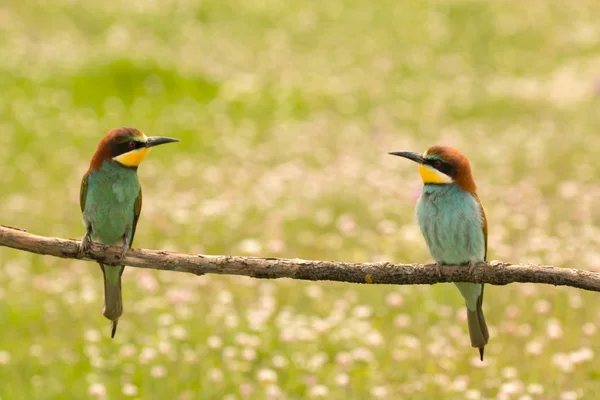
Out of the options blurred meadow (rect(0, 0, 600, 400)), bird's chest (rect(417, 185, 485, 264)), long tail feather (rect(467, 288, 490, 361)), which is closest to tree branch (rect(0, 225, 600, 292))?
bird's chest (rect(417, 185, 485, 264))

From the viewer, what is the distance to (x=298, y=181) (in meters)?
11.9

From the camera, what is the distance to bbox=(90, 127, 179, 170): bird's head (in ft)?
16.4

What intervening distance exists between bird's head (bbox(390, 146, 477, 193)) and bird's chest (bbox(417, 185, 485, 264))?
0.05 meters

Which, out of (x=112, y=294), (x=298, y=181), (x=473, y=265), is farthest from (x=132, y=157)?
(x=298, y=181)

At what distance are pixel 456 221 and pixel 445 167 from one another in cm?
32

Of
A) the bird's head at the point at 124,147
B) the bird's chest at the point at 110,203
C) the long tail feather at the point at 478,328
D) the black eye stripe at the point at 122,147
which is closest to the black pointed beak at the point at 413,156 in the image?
the long tail feather at the point at 478,328

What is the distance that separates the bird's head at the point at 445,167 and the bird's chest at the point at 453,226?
49 millimetres

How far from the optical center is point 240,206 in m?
10.6

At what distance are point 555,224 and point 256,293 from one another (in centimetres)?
372

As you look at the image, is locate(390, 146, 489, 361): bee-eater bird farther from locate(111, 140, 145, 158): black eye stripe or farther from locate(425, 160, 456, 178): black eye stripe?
locate(111, 140, 145, 158): black eye stripe

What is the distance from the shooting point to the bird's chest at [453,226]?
16.4ft

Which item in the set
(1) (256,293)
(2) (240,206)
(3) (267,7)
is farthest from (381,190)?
(3) (267,7)

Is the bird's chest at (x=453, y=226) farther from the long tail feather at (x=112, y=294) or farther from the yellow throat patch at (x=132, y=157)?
the long tail feather at (x=112, y=294)

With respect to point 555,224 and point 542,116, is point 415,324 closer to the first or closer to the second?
point 555,224
